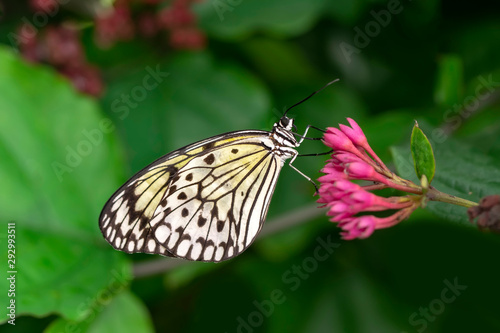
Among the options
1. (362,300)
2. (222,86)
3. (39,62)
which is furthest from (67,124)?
(362,300)

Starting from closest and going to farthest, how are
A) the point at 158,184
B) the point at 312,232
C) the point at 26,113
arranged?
the point at 158,184, the point at 26,113, the point at 312,232

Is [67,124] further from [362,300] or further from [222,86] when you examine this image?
[362,300]

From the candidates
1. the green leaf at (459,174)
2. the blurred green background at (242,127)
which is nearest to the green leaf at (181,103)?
the blurred green background at (242,127)
